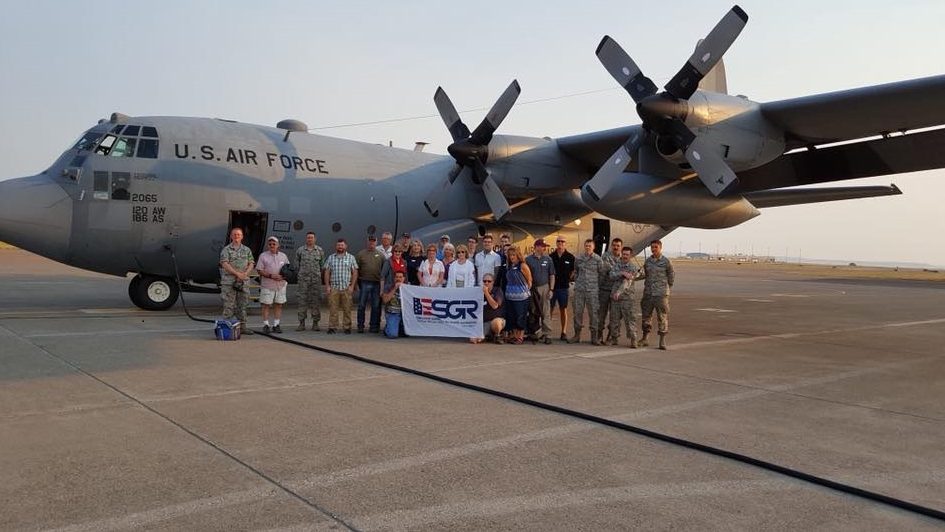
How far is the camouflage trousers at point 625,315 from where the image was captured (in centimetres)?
1047

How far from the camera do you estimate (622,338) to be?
466 inches

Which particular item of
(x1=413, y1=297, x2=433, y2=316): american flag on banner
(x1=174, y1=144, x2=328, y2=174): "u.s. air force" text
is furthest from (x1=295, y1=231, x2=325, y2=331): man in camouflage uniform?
(x1=174, y1=144, x2=328, y2=174): "u.s. air force" text

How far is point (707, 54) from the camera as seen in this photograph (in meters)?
11.7

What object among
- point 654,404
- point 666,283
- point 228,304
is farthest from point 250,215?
point 654,404

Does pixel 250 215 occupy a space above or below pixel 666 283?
above

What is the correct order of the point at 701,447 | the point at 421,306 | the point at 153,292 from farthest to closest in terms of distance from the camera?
the point at 153,292
the point at 421,306
the point at 701,447

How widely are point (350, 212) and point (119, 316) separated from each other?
5.46m

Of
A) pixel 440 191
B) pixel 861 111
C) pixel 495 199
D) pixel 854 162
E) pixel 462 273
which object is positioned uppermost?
pixel 861 111

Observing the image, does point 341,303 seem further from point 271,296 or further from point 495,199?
point 495,199

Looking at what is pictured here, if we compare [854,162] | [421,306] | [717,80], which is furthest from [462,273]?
[854,162]

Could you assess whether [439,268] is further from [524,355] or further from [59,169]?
[59,169]

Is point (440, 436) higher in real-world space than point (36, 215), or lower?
lower

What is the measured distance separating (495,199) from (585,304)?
5.24 meters

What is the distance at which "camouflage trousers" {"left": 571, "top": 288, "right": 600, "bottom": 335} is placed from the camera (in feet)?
35.1
